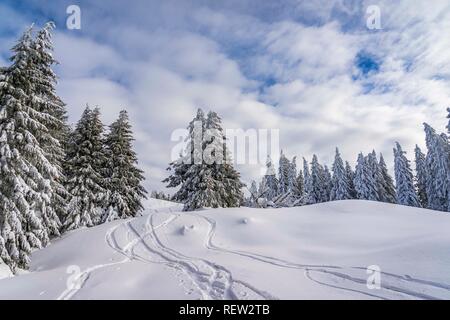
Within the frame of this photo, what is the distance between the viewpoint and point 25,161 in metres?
14.0

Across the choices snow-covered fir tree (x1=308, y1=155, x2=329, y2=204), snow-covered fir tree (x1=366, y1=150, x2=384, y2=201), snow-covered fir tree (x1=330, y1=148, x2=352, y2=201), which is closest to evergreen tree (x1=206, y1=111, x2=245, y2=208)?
snow-covered fir tree (x1=330, y1=148, x2=352, y2=201)

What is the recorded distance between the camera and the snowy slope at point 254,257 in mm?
6754

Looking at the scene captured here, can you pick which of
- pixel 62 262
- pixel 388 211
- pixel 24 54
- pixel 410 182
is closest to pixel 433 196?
pixel 410 182

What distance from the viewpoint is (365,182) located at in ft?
154

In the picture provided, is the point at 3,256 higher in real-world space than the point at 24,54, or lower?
lower

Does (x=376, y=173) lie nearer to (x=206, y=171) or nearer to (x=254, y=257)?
(x=206, y=171)

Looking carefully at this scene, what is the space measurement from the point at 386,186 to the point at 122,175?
47.7 m

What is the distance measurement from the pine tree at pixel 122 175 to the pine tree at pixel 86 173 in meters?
0.76

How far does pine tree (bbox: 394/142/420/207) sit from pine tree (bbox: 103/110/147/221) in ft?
133

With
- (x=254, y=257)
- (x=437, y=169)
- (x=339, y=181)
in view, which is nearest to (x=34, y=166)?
(x=254, y=257)

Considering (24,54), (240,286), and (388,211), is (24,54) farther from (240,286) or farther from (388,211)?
(388,211)

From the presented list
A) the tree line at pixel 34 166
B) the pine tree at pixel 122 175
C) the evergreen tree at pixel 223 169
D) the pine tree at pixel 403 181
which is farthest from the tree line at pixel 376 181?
the tree line at pixel 34 166

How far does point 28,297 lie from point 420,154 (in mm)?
55392

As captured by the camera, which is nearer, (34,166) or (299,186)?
(34,166)
